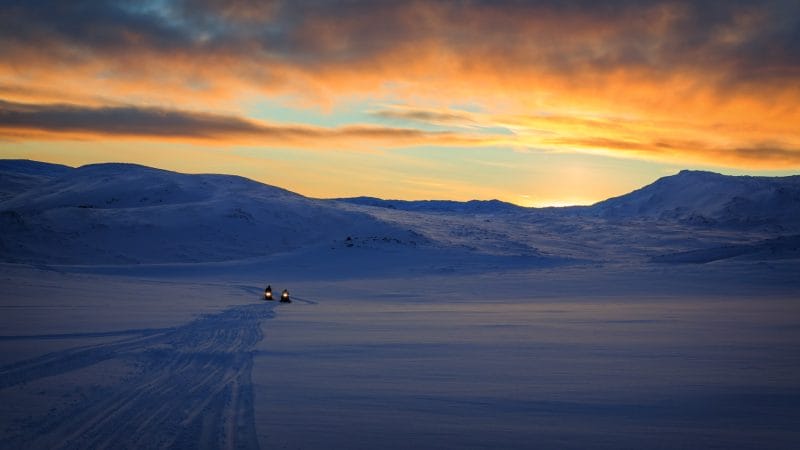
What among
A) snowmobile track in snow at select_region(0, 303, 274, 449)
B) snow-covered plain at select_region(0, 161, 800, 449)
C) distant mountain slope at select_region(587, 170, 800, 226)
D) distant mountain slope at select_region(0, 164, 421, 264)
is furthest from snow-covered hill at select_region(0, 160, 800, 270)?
snowmobile track in snow at select_region(0, 303, 274, 449)

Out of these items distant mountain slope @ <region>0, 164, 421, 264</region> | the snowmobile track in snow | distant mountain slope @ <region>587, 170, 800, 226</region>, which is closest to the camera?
the snowmobile track in snow

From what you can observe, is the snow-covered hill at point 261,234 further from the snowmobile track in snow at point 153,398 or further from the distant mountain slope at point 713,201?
the snowmobile track in snow at point 153,398

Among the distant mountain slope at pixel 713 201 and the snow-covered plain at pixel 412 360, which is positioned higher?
the distant mountain slope at pixel 713 201

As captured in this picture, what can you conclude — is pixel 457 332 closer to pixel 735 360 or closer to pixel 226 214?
pixel 735 360

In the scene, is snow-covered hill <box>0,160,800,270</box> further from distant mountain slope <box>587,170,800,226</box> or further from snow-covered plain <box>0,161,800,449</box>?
distant mountain slope <box>587,170,800,226</box>

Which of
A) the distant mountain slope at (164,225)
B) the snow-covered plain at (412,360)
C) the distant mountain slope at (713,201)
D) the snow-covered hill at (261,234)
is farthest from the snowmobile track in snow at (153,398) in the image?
the distant mountain slope at (713,201)

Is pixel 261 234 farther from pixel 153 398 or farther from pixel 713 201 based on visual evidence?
pixel 713 201

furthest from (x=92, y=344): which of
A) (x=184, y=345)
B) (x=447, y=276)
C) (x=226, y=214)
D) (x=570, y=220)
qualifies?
(x=570, y=220)

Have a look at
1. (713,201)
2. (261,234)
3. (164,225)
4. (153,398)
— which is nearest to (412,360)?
(153,398)
